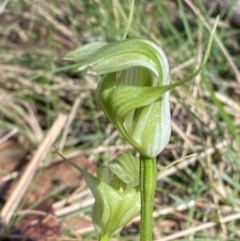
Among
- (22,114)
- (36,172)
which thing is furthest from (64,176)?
(22,114)

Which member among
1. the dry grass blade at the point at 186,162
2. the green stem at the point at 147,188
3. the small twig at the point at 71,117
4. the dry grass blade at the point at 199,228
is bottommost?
the green stem at the point at 147,188

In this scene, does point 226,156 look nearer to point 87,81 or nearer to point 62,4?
point 87,81

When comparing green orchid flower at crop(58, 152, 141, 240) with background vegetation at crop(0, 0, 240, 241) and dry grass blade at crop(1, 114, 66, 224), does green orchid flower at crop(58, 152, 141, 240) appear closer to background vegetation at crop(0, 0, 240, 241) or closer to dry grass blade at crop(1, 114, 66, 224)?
background vegetation at crop(0, 0, 240, 241)

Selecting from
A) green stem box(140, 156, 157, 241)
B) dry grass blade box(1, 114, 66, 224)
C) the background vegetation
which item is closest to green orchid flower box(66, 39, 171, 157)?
green stem box(140, 156, 157, 241)

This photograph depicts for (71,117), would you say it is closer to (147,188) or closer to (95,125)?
(95,125)

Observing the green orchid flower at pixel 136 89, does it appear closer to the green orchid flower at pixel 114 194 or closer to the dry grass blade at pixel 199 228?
the green orchid flower at pixel 114 194

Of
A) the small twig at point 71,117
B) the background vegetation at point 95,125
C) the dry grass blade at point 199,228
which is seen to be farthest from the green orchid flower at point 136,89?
→ the small twig at point 71,117
